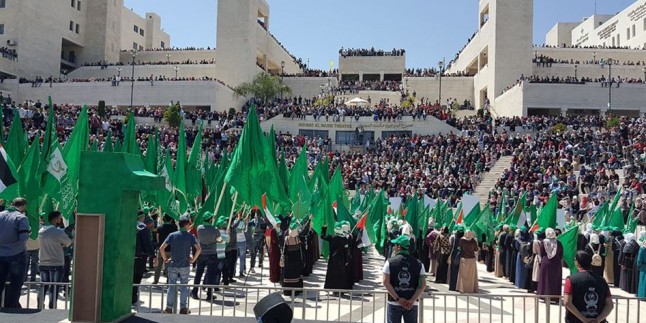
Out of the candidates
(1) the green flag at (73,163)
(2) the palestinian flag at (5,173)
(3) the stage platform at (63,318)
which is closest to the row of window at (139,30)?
(1) the green flag at (73,163)

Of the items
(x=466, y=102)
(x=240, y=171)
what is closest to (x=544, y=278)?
(x=240, y=171)

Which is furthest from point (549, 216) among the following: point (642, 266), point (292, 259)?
point (292, 259)

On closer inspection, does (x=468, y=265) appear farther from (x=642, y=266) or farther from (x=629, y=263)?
(x=629, y=263)

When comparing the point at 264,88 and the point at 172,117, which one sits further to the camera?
the point at 264,88

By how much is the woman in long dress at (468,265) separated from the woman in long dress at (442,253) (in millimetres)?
1173

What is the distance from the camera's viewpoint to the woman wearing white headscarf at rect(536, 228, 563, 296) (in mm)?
11758

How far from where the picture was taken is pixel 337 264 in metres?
12.8

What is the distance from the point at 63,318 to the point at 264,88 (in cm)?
4953

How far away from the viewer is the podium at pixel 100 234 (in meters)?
6.13

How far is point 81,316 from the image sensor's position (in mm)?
6129

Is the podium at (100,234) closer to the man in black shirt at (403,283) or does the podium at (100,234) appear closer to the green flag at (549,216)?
the man in black shirt at (403,283)

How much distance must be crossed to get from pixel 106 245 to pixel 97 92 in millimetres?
51955

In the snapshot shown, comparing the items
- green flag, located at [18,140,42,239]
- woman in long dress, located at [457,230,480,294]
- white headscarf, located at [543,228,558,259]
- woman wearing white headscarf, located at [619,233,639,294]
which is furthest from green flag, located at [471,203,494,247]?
green flag, located at [18,140,42,239]

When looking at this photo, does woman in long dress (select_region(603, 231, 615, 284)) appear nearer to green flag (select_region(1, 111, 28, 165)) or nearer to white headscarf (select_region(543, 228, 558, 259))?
white headscarf (select_region(543, 228, 558, 259))
